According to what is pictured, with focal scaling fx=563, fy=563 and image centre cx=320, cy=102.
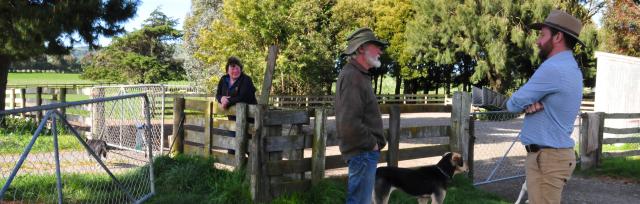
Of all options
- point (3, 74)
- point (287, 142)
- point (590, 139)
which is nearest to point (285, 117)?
point (287, 142)

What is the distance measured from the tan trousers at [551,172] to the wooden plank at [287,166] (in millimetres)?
3050

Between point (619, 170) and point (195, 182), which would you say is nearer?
point (195, 182)

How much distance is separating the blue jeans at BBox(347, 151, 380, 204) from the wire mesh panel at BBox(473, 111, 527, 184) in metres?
3.17

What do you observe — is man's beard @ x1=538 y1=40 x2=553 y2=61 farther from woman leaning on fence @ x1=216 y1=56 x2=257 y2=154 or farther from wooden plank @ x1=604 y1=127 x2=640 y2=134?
wooden plank @ x1=604 y1=127 x2=640 y2=134

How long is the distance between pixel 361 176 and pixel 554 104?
169cm

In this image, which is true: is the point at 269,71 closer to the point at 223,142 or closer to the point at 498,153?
the point at 223,142

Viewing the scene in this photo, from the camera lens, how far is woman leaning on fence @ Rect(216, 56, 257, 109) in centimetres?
705

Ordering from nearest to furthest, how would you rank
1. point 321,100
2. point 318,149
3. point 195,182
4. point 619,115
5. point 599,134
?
point 318,149 < point 195,182 < point 599,134 < point 619,115 < point 321,100

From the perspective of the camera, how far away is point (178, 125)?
779 cm

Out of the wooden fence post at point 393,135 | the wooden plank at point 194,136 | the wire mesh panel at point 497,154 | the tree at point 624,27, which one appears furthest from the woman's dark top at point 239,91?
the tree at point 624,27

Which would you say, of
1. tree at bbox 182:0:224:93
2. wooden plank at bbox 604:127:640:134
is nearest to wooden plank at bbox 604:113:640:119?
wooden plank at bbox 604:127:640:134

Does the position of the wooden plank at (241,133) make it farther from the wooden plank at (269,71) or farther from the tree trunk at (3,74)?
the tree trunk at (3,74)

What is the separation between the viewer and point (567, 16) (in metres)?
3.88

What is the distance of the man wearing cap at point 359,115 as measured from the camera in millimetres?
4527
